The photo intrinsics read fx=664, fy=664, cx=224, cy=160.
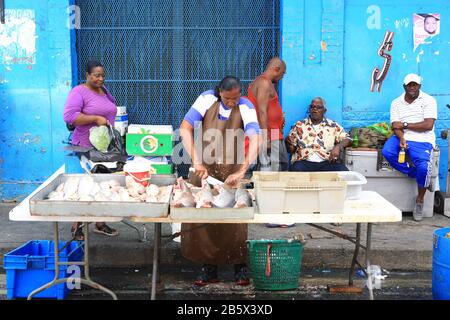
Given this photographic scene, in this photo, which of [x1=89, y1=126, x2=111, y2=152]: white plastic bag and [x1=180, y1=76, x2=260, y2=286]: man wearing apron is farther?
[x1=89, y1=126, x2=111, y2=152]: white plastic bag

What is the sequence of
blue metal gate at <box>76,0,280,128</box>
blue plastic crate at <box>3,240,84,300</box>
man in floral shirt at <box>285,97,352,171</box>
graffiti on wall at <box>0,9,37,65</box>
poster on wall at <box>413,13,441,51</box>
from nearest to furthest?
blue plastic crate at <box>3,240,84,300</box>, man in floral shirt at <box>285,97,352,171</box>, graffiti on wall at <box>0,9,37,65</box>, poster on wall at <box>413,13,441,51</box>, blue metal gate at <box>76,0,280,128</box>

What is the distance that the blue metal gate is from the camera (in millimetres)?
8312

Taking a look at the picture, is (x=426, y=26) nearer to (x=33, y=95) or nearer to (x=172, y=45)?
(x=172, y=45)

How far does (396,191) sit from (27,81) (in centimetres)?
468

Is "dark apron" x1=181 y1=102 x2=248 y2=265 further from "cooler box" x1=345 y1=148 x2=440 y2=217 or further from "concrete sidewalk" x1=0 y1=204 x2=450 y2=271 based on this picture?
"cooler box" x1=345 y1=148 x2=440 y2=217

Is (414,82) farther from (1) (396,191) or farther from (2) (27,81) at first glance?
(2) (27,81)

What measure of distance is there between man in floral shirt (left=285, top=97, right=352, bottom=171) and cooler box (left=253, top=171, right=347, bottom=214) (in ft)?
9.31

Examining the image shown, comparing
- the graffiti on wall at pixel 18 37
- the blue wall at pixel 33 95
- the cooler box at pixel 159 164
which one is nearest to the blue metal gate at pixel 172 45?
the blue wall at pixel 33 95

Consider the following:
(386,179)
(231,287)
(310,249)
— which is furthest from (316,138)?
(231,287)

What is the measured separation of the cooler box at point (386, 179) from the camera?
7895 millimetres

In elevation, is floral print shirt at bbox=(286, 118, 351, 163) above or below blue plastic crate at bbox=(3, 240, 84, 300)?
above

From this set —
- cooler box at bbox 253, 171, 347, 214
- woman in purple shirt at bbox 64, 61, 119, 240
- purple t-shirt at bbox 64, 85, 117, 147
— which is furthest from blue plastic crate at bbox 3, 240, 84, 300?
cooler box at bbox 253, 171, 347, 214

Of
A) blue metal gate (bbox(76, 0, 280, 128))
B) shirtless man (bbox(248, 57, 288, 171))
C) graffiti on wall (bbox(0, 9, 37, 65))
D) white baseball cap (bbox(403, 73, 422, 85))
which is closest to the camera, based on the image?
shirtless man (bbox(248, 57, 288, 171))
